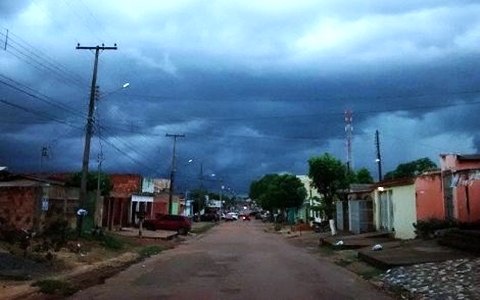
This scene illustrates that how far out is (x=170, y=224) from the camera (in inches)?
2301

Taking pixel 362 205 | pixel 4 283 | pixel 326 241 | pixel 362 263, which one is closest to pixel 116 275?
pixel 4 283

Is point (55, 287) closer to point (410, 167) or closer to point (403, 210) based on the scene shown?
point (403, 210)

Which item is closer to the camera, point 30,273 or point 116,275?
point 30,273

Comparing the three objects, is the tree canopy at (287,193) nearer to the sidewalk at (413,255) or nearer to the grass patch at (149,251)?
the grass patch at (149,251)

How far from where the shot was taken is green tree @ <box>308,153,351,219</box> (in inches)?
2261

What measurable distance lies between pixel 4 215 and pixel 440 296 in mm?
24019

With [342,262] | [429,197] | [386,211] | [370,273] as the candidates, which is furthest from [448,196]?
[370,273]

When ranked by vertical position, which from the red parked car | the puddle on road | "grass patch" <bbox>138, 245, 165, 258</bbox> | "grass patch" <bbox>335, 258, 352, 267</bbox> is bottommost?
the puddle on road

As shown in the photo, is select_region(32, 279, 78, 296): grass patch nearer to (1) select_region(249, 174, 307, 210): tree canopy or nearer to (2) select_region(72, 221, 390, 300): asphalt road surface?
(2) select_region(72, 221, 390, 300): asphalt road surface

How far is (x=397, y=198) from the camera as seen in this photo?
120 feet

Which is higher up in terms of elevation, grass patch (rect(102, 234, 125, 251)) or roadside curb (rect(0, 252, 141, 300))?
grass patch (rect(102, 234, 125, 251))

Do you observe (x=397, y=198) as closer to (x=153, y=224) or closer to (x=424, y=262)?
(x=424, y=262)

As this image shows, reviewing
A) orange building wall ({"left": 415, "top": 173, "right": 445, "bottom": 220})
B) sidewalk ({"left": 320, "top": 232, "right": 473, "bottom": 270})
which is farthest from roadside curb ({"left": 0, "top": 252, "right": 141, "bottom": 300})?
orange building wall ({"left": 415, "top": 173, "right": 445, "bottom": 220})

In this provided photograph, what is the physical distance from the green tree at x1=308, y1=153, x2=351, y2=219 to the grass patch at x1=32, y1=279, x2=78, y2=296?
139 feet
